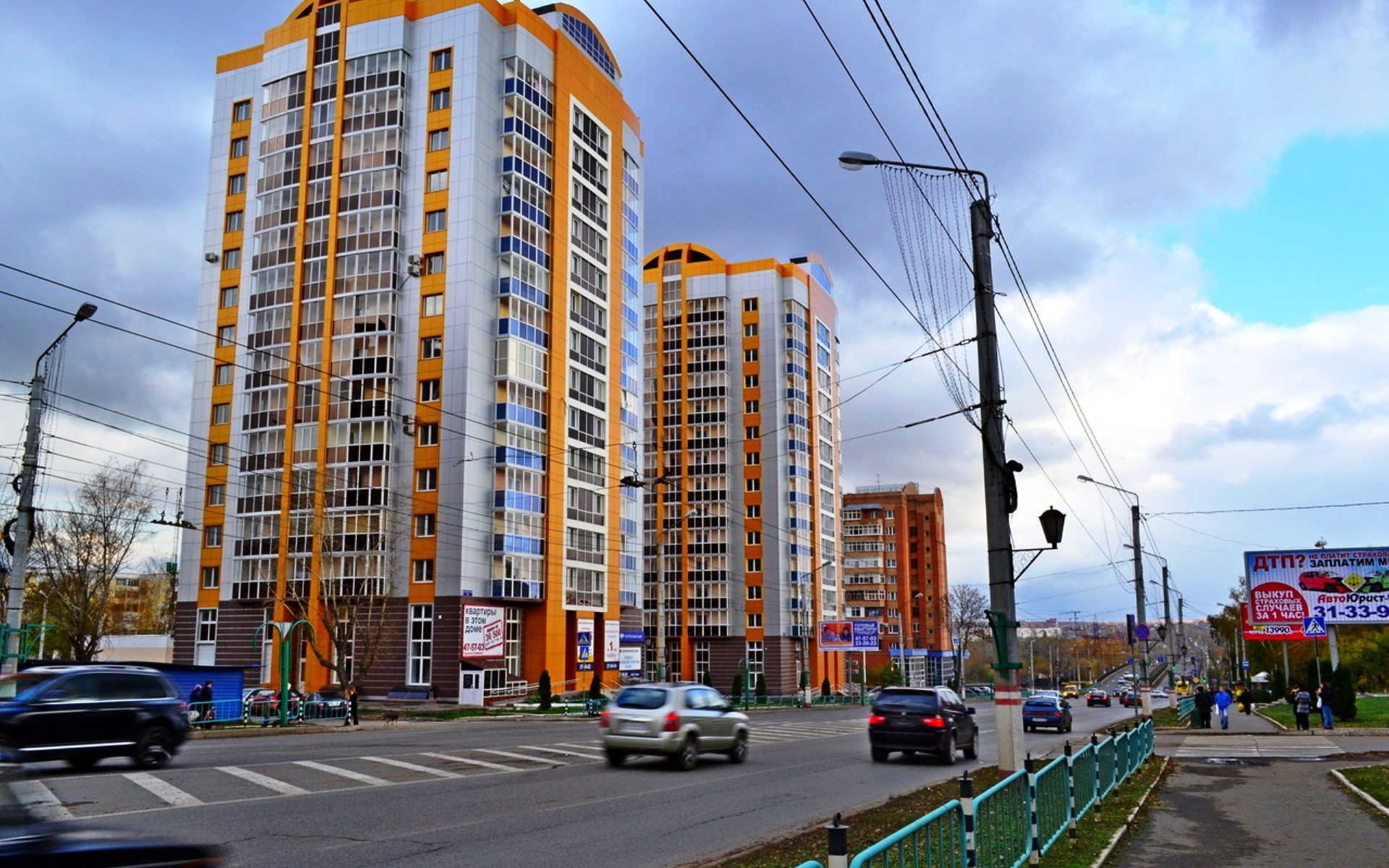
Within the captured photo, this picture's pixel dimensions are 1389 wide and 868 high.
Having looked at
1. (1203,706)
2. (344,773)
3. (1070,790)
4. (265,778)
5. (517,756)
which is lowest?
(1203,706)

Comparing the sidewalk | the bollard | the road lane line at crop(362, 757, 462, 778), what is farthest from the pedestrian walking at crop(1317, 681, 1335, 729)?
the bollard

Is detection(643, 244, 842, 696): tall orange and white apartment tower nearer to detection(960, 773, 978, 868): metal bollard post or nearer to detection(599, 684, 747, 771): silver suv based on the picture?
detection(599, 684, 747, 771): silver suv

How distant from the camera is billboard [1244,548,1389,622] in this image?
4084cm

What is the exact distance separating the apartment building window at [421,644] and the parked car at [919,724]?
37798mm

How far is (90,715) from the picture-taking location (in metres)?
18.4

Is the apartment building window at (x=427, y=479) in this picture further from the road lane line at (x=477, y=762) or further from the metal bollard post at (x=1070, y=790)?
the metal bollard post at (x=1070, y=790)

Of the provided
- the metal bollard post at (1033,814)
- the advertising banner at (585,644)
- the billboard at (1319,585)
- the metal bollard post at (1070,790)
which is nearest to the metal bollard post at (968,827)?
the metal bollard post at (1033,814)

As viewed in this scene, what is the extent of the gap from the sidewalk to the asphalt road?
13.5ft

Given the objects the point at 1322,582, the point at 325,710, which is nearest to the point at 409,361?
the point at 325,710

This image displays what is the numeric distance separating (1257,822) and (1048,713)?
81.7 ft

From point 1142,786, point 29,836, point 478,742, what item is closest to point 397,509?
point 478,742

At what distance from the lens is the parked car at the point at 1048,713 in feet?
124

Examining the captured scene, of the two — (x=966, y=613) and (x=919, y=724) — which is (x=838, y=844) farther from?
(x=966, y=613)

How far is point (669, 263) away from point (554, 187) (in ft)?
122
